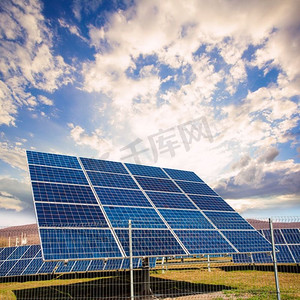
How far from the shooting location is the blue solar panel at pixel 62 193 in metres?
15.2

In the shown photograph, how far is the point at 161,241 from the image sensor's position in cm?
1470

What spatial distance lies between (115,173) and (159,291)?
848 cm

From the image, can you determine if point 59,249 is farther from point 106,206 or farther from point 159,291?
point 159,291

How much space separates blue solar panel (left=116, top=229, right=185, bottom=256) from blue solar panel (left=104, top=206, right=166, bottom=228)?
0.53 m

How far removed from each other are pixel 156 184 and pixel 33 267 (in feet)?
43.4

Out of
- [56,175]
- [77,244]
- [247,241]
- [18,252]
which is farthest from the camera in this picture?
[18,252]

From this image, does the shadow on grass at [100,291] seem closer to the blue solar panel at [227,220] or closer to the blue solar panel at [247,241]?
the blue solar panel at [247,241]

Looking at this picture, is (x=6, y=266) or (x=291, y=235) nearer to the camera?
(x=6, y=266)

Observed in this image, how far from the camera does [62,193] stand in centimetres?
1605

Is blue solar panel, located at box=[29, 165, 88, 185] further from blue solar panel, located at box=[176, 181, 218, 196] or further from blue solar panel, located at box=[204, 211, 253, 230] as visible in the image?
blue solar panel, located at box=[204, 211, 253, 230]

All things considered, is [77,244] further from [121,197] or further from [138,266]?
[138,266]

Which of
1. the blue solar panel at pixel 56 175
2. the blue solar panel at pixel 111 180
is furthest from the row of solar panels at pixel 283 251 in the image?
the blue solar panel at pixel 56 175

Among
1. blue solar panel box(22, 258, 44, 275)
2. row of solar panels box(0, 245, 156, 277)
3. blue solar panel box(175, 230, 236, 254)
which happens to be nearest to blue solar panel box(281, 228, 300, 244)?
row of solar panels box(0, 245, 156, 277)

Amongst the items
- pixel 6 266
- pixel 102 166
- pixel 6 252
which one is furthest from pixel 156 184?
pixel 6 252
